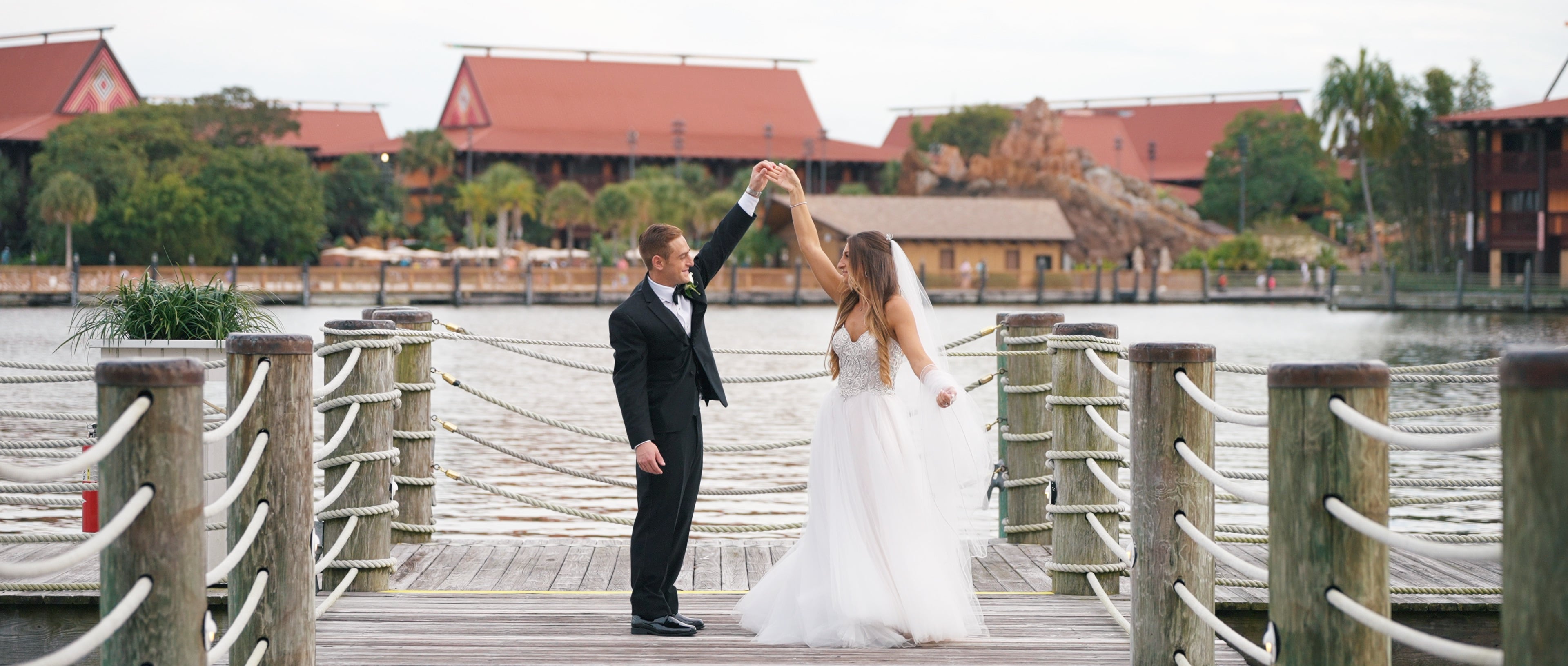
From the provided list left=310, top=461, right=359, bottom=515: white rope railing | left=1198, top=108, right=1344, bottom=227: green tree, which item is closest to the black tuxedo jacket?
left=310, top=461, right=359, bottom=515: white rope railing

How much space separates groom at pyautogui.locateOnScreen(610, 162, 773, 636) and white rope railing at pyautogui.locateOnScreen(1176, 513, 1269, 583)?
1610 mm

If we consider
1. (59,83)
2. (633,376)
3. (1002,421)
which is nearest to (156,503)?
(633,376)

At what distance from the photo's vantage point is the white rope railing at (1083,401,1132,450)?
5074mm

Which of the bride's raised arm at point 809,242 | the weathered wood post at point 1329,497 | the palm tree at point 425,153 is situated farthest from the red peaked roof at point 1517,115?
the weathered wood post at point 1329,497

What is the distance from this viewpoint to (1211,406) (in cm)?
389

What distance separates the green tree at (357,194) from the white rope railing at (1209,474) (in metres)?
67.8

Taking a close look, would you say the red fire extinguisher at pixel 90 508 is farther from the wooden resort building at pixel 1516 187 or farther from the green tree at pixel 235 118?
the green tree at pixel 235 118

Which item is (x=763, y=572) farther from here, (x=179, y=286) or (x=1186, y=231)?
(x=1186, y=231)

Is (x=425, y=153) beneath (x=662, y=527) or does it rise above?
above

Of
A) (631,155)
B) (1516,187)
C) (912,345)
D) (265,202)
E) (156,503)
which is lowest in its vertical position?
(156,503)

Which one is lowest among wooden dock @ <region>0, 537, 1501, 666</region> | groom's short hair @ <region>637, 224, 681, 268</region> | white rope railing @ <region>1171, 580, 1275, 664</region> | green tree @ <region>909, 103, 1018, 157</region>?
wooden dock @ <region>0, 537, 1501, 666</region>

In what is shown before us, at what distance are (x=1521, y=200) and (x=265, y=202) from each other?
4869 cm

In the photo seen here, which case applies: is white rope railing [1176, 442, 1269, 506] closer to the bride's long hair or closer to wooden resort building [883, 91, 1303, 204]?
the bride's long hair

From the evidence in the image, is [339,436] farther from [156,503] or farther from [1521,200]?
[1521,200]
